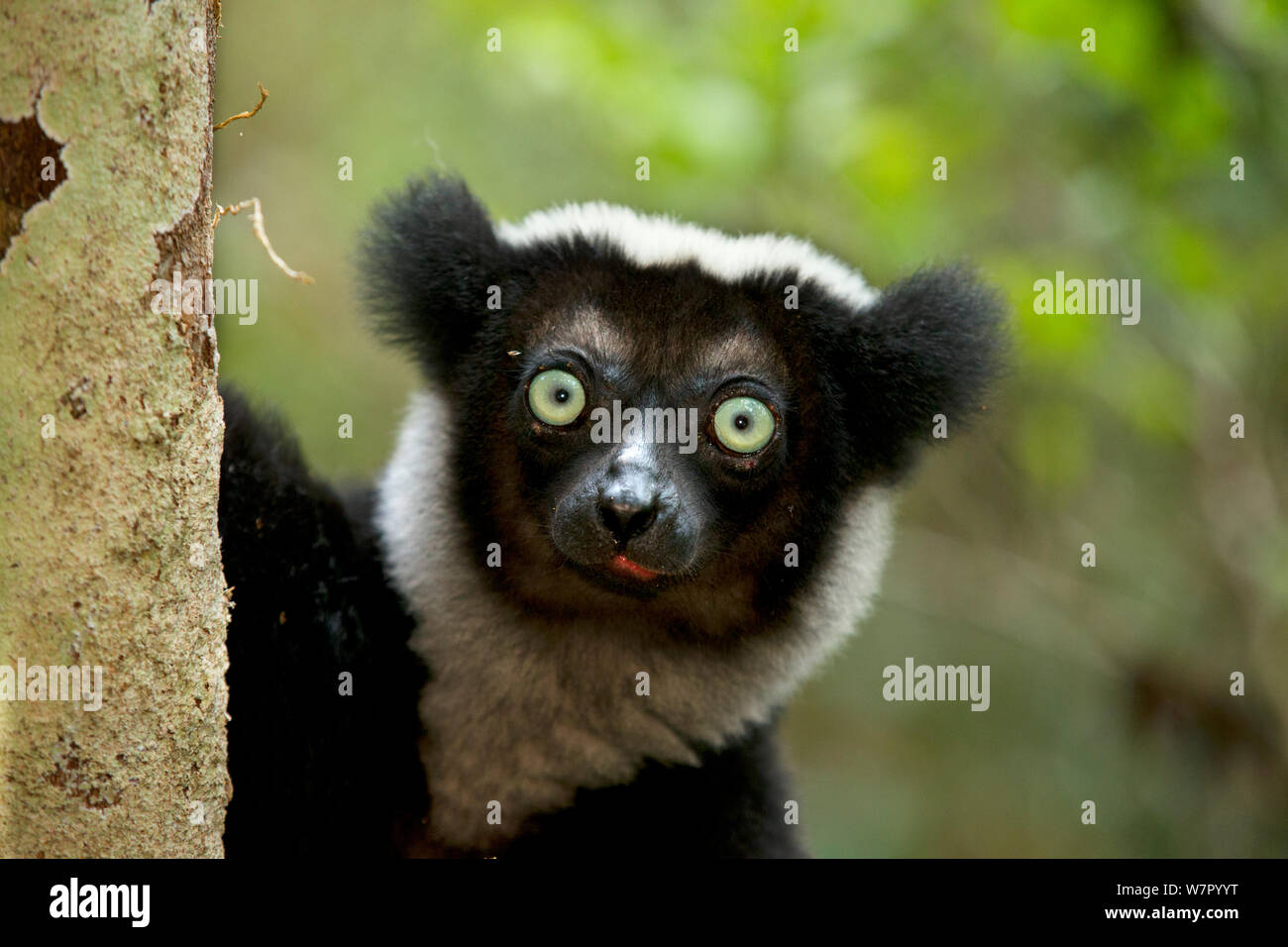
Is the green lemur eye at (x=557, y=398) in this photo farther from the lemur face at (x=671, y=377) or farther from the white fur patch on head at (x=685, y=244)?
the white fur patch on head at (x=685, y=244)

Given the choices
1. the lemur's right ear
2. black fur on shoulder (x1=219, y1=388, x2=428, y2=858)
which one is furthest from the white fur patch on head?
black fur on shoulder (x1=219, y1=388, x2=428, y2=858)

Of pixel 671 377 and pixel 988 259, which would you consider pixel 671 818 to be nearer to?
pixel 671 377

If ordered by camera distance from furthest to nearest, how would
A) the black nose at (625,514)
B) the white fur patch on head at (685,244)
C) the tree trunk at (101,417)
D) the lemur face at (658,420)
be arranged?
the white fur patch on head at (685,244), the lemur face at (658,420), the black nose at (625,514), the tree trunk at (101,417)

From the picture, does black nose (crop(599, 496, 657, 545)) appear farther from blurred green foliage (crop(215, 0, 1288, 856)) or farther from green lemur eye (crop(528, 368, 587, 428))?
blurred green foliage (crop(215, 0, 1288, 856))

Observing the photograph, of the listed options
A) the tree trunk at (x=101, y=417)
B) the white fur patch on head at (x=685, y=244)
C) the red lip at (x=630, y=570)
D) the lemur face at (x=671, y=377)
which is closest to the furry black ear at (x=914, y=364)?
the lemur face at (x=671, y=377)

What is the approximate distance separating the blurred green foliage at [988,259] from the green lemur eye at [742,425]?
899 mm

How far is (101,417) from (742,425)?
179 centimetres

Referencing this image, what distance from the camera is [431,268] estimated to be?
11.9 ft

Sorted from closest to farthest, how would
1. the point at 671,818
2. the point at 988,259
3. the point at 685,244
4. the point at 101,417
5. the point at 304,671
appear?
the point at 101,417 < the point at 304,671 < the point at 685,244 < the point at 671,818 < the point at 988,259

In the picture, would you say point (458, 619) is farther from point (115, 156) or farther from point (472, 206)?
point (115, 156)

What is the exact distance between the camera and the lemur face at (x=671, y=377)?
3.33 m

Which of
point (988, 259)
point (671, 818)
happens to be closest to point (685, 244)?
point (671, 818)
